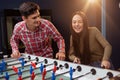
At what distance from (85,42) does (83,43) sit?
0.09 feet

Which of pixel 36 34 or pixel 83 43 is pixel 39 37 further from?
pixel 83 43

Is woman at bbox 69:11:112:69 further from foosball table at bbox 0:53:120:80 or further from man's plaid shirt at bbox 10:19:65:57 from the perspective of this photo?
foosball table at bbox 0:53:120:80

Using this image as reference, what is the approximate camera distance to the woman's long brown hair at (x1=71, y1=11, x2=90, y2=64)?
253cm

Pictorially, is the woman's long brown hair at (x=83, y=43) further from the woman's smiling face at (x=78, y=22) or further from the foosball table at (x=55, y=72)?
the foosball table at (x=55, y=72)

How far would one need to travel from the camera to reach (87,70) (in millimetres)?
1645

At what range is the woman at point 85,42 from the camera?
2506 millimetres

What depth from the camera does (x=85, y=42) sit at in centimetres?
254

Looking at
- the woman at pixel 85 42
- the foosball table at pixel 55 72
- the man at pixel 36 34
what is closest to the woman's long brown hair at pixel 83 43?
the woman at pixel 85 42

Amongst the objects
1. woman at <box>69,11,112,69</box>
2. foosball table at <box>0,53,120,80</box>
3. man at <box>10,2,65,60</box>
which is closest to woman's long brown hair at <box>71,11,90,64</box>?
woman at <box>69,11,112,69</box>

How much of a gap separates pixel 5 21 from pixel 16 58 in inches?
47.9

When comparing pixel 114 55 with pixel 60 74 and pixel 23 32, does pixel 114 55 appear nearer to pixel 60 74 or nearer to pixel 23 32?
pixel 23 32

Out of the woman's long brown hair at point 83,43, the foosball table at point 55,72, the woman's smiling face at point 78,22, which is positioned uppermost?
the woman's smiling face at point 78,22

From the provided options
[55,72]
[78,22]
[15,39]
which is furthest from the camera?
[15,39]

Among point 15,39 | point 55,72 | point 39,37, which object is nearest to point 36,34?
point 39,37
